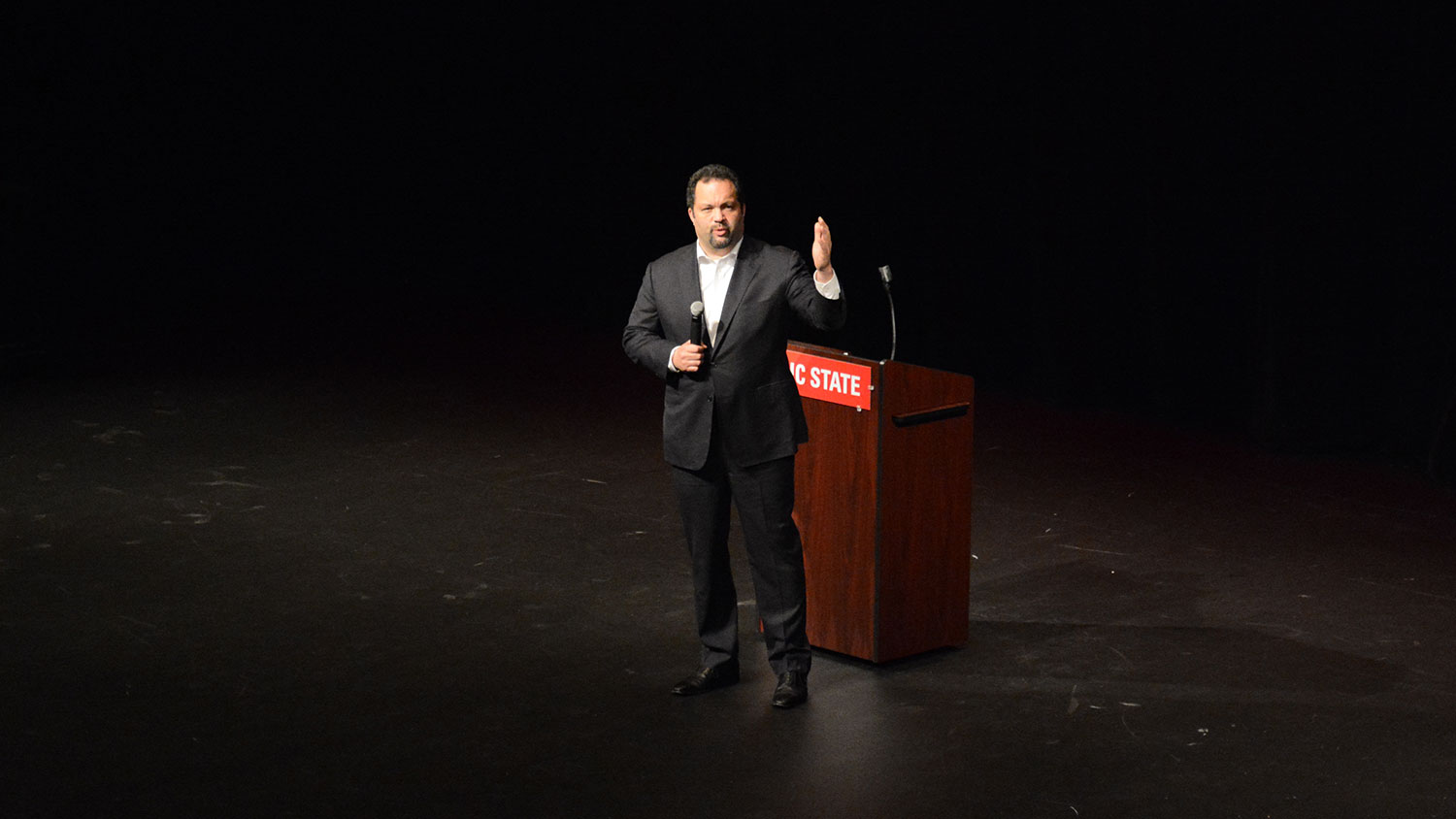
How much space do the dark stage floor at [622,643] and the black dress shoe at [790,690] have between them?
5 cm

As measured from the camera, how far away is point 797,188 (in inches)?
316

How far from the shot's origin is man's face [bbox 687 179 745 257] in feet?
12.6

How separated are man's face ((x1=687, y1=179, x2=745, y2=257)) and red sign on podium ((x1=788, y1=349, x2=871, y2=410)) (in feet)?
1.61

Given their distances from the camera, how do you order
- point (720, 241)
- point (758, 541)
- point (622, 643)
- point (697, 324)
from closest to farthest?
point (697, 324) → point (720, 241) → point (758, 541) → point (622, 643)

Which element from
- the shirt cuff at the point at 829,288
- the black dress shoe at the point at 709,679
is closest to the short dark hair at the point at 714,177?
the shirt cuff at the point at 829,288

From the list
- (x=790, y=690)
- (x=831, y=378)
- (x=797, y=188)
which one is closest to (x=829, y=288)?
(x=831, y=378)

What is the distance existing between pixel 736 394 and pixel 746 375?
0.05m

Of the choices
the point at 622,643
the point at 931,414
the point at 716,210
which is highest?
the point at 716,210

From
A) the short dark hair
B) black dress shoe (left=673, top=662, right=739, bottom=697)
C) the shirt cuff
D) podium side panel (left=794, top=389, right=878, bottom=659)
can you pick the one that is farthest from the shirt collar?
black dress shoe (left=673, top=662, right=739, bottom=697)

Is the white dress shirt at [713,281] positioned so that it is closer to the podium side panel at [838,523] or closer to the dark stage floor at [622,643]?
the podium side panel at [838,523]

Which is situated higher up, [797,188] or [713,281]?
[797,188]

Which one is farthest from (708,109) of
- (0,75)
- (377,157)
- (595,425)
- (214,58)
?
(0,75)

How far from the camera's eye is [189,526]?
5559 mm

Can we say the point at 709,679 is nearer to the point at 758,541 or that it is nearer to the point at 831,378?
the point at 758,541
